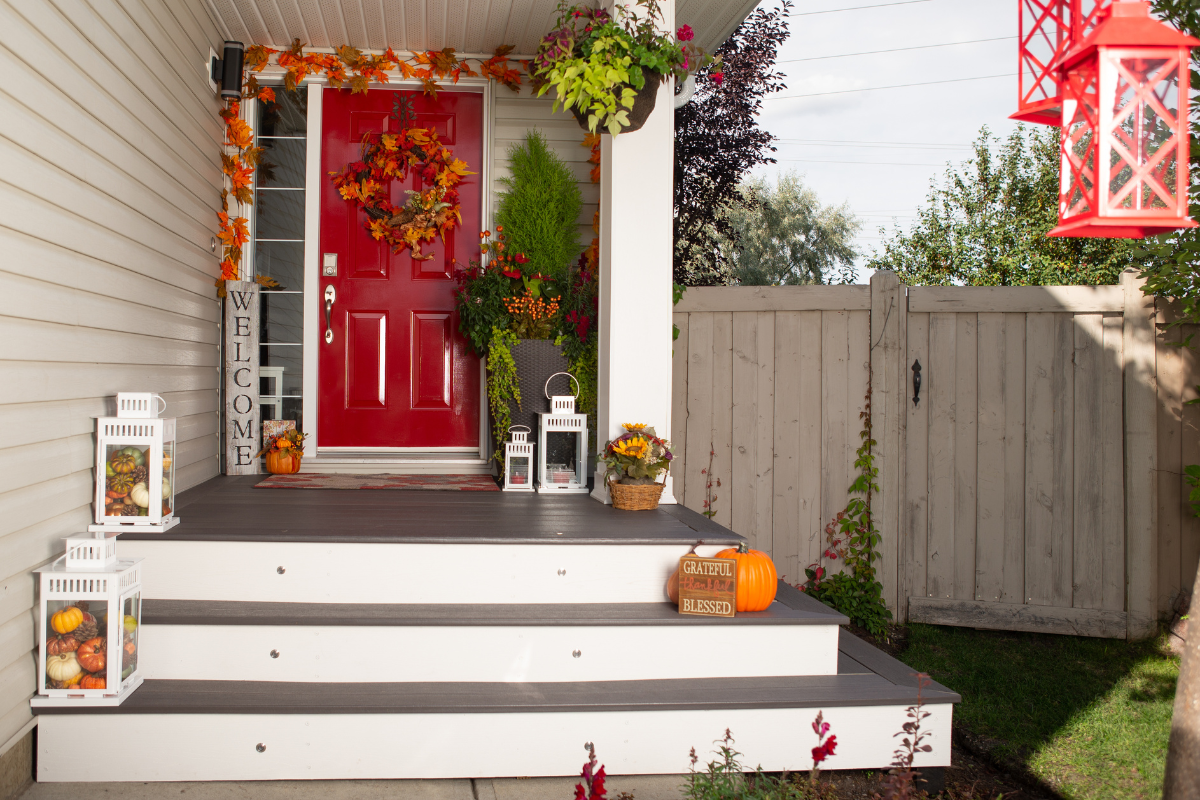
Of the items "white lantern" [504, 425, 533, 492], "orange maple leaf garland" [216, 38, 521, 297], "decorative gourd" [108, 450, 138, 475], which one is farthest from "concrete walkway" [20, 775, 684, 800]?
"orange maple leaf garland" [216, 38, 521, 297]

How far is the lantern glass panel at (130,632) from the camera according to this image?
2.00m

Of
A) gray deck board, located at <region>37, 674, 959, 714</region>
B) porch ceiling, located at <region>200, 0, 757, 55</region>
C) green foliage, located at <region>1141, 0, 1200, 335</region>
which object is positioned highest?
porch ceiling, located at <region>200, 0, 757, 55</region>

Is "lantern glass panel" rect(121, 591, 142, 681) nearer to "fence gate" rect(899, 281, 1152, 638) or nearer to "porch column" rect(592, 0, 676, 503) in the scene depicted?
"porch column" rect(592, 0, 676, 503)

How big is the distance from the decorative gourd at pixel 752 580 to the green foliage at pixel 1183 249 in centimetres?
173

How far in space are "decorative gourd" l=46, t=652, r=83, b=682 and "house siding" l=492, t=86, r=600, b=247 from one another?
2.74m

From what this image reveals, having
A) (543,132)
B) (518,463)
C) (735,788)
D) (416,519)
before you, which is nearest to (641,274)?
(518,463)

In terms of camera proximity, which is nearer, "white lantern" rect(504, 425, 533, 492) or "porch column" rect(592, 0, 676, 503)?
"porch column" rect(592, 0, 676, 503)

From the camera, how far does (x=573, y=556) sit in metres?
2.39

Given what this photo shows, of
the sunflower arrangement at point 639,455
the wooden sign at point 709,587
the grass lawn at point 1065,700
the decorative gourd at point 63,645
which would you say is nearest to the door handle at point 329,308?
the sunflower arrangement at point 639,455

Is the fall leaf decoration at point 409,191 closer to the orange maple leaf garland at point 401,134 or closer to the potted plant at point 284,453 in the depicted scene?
the orange maple leaf garland at point 401,134

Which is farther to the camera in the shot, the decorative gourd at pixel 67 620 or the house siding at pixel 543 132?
the house siding at pixel 543 132

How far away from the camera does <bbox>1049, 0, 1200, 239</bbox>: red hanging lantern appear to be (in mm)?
827

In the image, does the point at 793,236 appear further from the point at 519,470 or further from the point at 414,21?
the point at 519,470

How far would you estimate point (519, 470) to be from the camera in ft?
11.3
